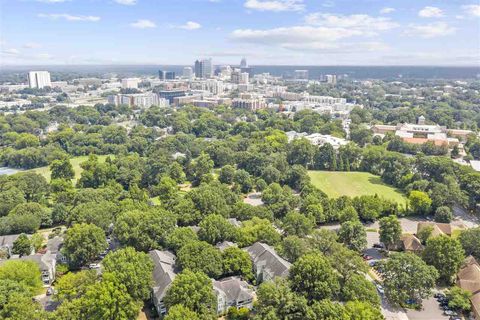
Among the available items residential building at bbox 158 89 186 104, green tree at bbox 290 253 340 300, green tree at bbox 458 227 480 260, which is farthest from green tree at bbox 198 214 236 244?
residential building at bbox 158 89 186 104

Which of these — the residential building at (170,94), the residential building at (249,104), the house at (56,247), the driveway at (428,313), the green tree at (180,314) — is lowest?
the driveway at (428,313)

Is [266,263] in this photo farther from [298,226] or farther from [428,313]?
[428,313]

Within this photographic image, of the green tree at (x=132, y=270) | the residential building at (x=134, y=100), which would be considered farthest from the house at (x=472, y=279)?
the residential building at (x=134, y=100)

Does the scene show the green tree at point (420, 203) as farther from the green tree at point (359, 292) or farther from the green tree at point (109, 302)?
the green tree at point (109, 302)

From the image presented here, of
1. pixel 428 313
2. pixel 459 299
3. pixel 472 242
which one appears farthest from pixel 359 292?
pixel 472 242

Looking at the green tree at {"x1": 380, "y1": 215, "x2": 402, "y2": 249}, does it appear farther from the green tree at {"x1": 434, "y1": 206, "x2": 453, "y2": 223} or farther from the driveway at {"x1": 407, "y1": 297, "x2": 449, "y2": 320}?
the green tree at {"x1": 434, "y1": 206, "x2": 453, "y2": 223}

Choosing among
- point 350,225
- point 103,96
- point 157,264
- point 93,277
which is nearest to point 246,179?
point 350,225
